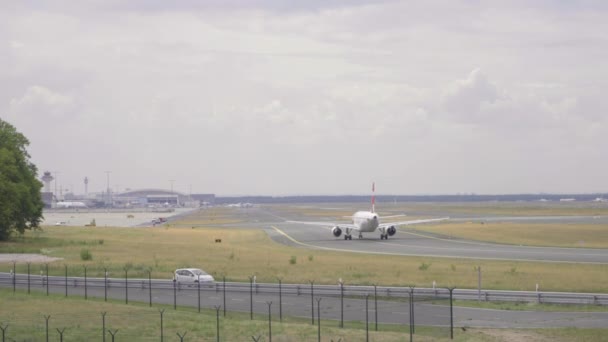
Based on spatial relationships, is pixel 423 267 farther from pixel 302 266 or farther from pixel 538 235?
pixel 538 235

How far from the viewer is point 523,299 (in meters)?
45.1

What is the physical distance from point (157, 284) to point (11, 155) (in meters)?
52.1

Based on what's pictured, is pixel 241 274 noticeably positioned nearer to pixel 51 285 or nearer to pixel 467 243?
pixel 51 285

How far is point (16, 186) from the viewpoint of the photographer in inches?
3664

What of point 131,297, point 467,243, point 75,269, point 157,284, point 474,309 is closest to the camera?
point 474,309

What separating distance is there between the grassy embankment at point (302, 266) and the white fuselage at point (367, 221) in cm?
1349

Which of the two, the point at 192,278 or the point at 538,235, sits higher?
the point at 192,278

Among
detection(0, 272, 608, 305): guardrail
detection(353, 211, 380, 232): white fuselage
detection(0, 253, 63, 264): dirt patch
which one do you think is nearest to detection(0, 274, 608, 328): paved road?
detection(0, 272, 608, 305): guardrail

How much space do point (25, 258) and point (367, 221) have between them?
4381 cm

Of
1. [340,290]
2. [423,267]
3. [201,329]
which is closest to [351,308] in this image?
[340,290]

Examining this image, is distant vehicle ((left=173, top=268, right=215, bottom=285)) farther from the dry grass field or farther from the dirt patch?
the dry grass field

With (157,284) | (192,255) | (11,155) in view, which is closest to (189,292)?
(157,284)

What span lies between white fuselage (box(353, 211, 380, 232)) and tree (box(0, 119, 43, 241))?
135ft

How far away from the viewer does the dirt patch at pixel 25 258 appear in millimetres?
74375
